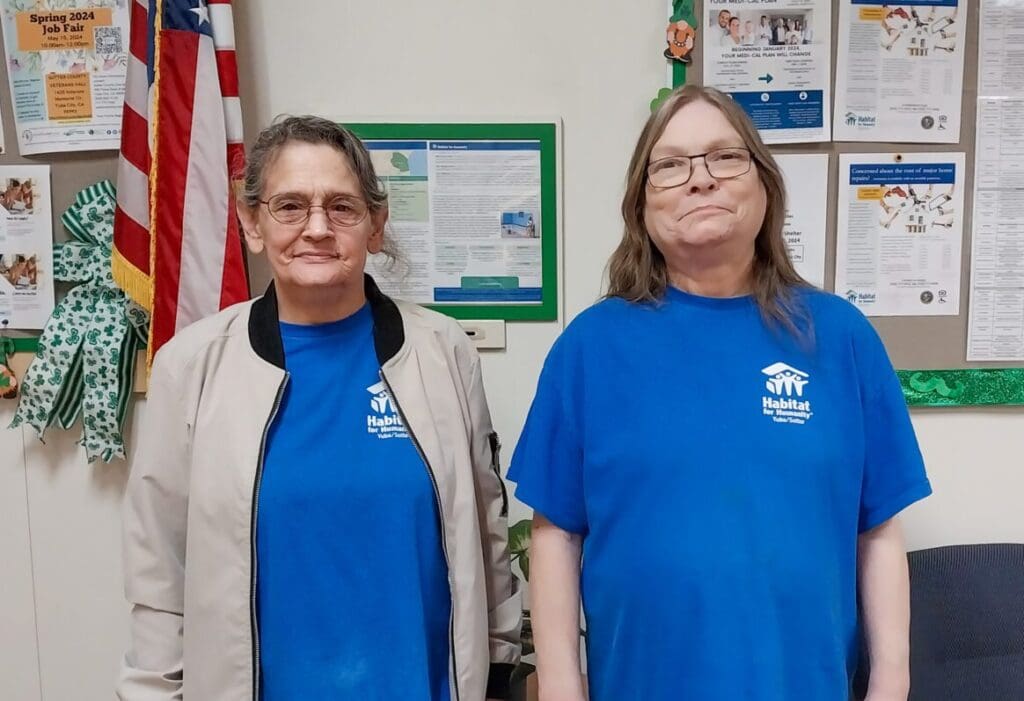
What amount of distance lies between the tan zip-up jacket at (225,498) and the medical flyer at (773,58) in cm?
95

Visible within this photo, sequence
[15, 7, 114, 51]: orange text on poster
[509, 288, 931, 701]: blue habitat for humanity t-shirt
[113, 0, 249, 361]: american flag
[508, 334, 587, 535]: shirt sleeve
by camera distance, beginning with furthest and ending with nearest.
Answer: [15, 7, 114, 51]: orange text on poster → [113, 0, 249, 361]: american flag → [508, 334, 587, 535]: shirt sleeve → [509, 288, 931, 701]: blue habitat for humanity t-shirt

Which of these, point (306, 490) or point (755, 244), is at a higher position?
point (755, 244)

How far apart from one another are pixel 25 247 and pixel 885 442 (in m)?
1.80

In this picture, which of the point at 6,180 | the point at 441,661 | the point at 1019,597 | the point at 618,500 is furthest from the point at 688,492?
the point at 6,180

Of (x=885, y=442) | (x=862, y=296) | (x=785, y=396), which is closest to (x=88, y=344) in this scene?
(x=785, y=396)

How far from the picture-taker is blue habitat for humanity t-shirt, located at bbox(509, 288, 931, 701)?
1.10 m

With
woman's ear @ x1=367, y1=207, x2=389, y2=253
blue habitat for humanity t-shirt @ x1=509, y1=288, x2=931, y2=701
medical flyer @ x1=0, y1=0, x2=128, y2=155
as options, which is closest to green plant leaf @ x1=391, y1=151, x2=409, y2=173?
woman's ear @ x1=367, y1=207, x2=389, y2=253

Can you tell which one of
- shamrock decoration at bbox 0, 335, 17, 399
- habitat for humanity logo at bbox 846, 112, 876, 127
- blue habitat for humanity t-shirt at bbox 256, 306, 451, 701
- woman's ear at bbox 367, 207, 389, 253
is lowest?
blue habitat for humanity t-shirt at bbox 256, 306, 451, 701

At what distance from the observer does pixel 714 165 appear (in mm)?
1154

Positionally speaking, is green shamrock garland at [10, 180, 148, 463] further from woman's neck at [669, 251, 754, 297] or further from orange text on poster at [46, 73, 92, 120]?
woman's neck at [669, 251, 754, 297]

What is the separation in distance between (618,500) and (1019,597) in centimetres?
112

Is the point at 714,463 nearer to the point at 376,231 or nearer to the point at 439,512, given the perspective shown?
the point at 439,512

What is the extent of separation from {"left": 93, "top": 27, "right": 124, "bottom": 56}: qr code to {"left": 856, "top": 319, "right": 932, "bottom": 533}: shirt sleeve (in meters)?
1.61

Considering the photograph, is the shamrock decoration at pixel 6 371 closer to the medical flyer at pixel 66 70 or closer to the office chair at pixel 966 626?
the medical flyer at pixel 66 70
